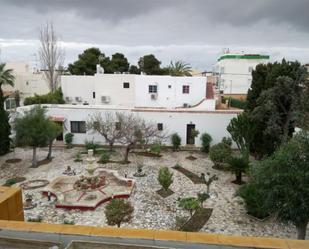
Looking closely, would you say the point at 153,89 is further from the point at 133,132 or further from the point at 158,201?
the point at 158,201

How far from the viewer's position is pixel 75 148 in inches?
806

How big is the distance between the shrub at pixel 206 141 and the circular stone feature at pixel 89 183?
8.66 metres

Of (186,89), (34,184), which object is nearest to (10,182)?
(34,184)

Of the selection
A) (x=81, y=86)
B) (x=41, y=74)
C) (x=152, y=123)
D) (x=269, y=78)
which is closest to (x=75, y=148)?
(x=152, y=123)

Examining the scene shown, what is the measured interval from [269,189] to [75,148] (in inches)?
627

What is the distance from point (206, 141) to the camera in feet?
64.6

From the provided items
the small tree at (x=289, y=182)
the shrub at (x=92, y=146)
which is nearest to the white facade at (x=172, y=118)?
the shrub at (x=92, y=146)

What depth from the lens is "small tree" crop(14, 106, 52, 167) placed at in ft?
50.4

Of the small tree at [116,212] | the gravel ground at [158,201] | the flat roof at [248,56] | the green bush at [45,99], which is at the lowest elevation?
the gravel ground at [158,201]

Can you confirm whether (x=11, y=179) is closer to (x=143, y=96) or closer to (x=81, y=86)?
(x=143, y=96)

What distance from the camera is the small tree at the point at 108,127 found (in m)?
18.2

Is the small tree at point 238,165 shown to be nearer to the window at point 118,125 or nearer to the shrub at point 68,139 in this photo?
the window at point 118,125

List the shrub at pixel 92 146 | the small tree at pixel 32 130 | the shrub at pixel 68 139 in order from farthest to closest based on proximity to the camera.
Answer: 1. the shrub at pixel 68 139
2. the shrub at pixel 92 146
3. the small tree at pixel 32 130

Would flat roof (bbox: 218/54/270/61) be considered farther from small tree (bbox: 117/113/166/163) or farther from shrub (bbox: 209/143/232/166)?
shrub (bbox: 209/143/232/166)
